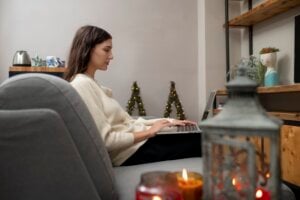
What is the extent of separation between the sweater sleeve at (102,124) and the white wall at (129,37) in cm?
173

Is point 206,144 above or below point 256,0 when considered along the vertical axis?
below

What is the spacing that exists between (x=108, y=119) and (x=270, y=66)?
1.56m

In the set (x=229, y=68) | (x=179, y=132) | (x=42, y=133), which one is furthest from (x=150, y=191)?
(x=229, y=68)

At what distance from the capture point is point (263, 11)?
2.46 metres

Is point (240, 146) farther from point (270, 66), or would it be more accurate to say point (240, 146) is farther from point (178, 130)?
point (270, 66)

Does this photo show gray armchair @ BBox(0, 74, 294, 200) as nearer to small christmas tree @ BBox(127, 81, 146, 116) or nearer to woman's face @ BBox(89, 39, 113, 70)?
woman's face @ BBox(89, 39, 113, 70)

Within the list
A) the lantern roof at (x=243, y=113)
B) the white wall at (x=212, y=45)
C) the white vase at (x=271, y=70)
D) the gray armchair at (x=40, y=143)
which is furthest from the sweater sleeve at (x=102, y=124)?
the white wall at (x=212, y=45)

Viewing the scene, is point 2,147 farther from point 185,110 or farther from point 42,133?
point 185,110

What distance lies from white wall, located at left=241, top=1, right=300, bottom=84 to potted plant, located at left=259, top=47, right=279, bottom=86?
102mm

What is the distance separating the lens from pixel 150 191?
0.42 meters

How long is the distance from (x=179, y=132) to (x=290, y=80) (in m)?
1.43

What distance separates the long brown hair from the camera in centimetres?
146

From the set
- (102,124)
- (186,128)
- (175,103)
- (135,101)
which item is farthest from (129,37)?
(102,124)

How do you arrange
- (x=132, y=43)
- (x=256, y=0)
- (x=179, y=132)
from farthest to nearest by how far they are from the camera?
(x=132, y=43) → (x=256, y=0) → (x=179, y=132)
